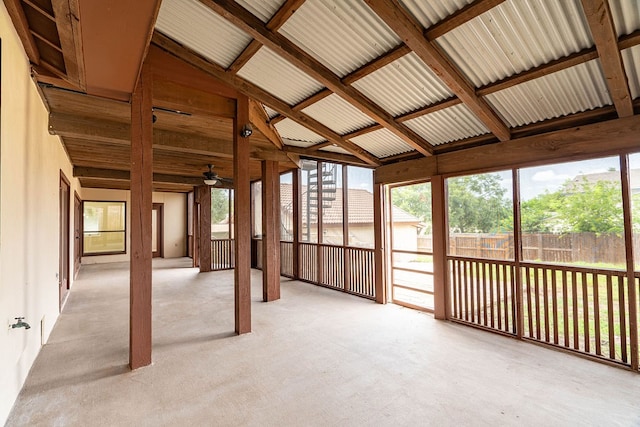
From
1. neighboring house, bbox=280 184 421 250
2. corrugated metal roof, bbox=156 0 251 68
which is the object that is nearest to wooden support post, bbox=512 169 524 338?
neighboring house, bbox=280 184 421 250

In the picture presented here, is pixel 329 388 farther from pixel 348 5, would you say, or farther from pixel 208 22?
pixel 208 22

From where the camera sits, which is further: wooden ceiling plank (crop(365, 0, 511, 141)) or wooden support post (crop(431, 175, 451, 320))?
wooden support post (crop(431, 175, 451, 320))

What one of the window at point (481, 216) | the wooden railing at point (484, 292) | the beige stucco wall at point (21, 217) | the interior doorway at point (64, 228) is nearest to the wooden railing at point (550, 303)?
the wooden railing at point (484, 292)

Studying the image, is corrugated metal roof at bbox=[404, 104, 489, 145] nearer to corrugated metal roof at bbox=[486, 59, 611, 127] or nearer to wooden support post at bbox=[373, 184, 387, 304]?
corrugated metal roof at bbox=[486, 59, 611, 127]

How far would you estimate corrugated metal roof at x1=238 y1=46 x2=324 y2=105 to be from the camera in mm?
3133

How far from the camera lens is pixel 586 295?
3.11m

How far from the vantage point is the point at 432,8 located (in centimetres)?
216

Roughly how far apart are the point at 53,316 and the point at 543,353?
5795 mm

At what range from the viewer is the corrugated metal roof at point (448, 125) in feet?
11.0

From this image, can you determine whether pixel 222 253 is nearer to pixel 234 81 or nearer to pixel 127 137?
pixel 127 137

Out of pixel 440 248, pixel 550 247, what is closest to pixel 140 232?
pixel 440 248

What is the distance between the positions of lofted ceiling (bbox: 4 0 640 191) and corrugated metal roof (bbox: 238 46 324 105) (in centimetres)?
2

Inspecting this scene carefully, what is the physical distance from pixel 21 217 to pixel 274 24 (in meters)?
2.57

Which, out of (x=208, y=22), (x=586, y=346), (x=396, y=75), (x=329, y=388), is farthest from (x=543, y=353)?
(x=208, y=22)
